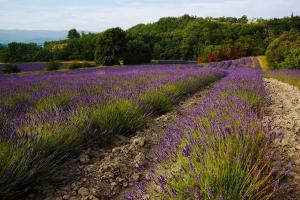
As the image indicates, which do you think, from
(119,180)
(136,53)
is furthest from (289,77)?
Answer: (136,53)

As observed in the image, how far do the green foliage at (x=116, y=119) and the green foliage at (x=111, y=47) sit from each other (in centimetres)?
2875

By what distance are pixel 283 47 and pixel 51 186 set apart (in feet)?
76.8

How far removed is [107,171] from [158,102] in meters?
2.75

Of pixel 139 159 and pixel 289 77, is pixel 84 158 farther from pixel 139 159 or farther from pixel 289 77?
pixel 289 77

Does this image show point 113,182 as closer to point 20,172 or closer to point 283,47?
point 20,172

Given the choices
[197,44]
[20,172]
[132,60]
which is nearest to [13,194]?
[20,172]

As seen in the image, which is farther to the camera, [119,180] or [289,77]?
[289,77]

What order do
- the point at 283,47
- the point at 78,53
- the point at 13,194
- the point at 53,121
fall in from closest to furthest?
the point at 13,194, the point at 53,121, the point at 283,47, the point at 78,53

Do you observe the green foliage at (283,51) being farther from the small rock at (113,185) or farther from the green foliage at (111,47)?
the small rock at (113,185)

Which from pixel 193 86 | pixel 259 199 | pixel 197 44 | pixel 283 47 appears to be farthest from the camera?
pixel 197 44

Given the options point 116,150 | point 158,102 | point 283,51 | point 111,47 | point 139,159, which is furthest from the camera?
point 111,47

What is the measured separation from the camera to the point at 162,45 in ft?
198

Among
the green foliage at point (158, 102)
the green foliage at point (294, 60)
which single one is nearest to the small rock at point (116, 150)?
the green foliage at point (158, 102)

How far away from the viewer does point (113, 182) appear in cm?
256
